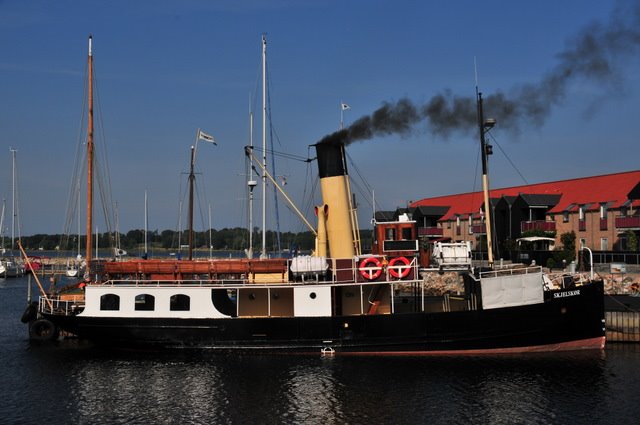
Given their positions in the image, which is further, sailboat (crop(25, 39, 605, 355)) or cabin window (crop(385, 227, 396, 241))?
cabin window (crop(385, 227, 396, 241))

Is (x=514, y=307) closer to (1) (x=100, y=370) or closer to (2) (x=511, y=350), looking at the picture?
(2) (x=511, y=350)

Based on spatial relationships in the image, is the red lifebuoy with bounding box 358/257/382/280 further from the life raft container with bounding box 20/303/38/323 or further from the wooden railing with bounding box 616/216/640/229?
the wooden railing with bounding box 616/216/640/229

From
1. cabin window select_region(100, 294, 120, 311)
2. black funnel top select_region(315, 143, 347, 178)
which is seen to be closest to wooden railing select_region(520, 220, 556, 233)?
black funnel top select_region(315, 143, 347, 178)

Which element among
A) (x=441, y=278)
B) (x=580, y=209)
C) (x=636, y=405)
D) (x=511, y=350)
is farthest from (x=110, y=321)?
(x=580, y=209)

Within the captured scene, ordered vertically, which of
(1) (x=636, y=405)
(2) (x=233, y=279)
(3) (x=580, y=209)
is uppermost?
(3) (x=580, y=209)

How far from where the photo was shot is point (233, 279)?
113ft

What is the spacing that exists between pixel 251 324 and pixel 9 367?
1182 cm

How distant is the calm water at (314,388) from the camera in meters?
24.7

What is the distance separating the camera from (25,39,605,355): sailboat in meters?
33.1

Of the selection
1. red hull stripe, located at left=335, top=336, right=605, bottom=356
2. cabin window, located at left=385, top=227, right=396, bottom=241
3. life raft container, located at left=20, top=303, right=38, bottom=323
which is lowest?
red hull stripe, located at left=335, top=336, right=605, bottom=356

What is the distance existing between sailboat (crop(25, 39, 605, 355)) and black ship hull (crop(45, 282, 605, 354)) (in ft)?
0.16

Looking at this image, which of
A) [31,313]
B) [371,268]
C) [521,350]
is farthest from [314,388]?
[31,313]

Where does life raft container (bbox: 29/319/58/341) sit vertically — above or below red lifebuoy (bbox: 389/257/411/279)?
below

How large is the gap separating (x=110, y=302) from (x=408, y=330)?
15.4 meters
